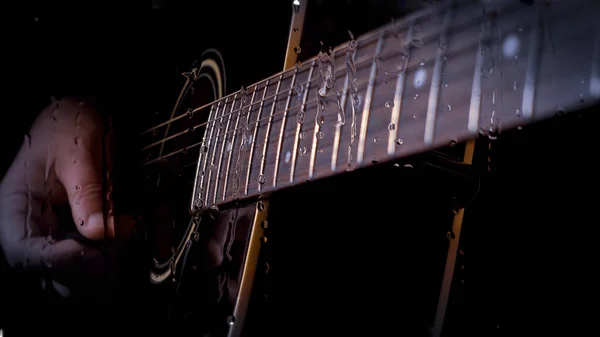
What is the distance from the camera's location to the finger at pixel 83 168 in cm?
36

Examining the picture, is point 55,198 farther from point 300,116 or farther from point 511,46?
point 511,46

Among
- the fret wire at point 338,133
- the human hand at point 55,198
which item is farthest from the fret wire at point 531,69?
the human hand at point 55,198

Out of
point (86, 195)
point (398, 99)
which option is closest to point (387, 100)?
point (398, 99)

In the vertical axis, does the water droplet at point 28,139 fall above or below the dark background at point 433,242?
above

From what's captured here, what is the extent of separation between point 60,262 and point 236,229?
0.14 metres

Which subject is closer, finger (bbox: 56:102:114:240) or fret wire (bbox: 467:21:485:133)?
fret wire (bbox: 467:21:485:133)


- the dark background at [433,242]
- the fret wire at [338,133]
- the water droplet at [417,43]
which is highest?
the water droplet at [417,43]

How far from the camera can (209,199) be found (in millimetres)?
360

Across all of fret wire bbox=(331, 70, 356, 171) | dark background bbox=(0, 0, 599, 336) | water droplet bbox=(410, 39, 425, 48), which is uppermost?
water droplet bbox=(410, 39, 425, 48)

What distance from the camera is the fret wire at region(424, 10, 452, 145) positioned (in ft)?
0.75

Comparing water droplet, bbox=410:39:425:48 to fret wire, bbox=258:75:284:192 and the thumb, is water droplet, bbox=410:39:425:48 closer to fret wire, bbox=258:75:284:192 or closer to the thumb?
fret wire, bbox=258:75:284:192

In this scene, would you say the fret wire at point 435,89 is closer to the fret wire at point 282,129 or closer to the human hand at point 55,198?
the fret wire at point 282,129

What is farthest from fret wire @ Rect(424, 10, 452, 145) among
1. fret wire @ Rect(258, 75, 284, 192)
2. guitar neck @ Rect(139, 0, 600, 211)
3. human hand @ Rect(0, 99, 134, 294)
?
human hand @ Rect(0, 99, 134, 294)

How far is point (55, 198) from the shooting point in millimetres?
366
